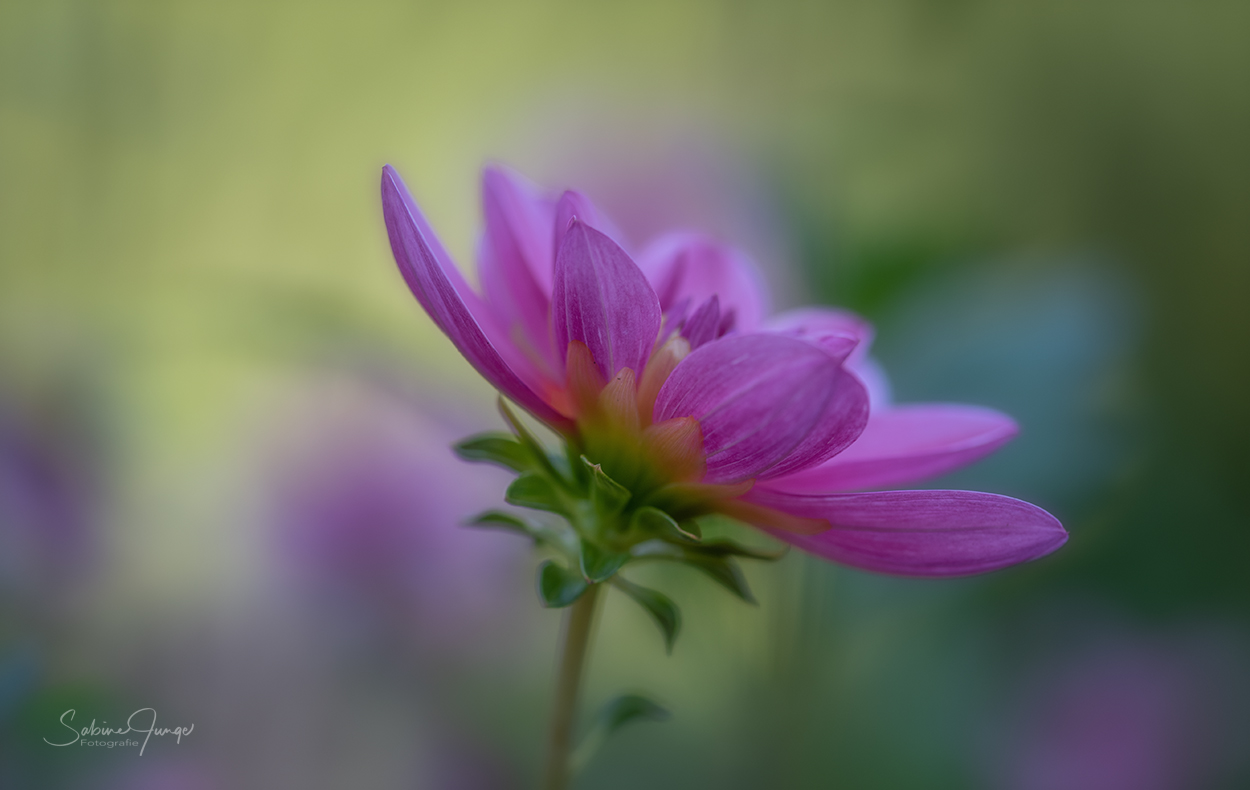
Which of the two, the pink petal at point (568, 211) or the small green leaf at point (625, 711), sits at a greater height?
the pink petal at point (568, 211)

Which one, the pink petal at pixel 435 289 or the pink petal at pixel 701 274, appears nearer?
the pink petal at pixel 435 289

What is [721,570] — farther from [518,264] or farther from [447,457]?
[447,457]

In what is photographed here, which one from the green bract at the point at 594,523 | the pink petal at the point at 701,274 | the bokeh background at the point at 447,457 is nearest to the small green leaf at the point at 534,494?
the green bract at the point at 594,523
